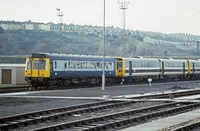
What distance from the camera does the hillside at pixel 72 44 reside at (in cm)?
12762

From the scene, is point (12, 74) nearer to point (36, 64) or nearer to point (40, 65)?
point (36, 64)

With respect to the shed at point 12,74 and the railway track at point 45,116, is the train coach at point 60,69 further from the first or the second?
the railway track at point 45,116

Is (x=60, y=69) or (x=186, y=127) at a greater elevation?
(x=60, y=69)

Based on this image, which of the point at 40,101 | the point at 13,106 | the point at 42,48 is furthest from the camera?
the point at 42,48

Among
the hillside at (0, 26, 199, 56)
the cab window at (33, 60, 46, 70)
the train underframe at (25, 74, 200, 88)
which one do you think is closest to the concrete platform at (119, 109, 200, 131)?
the cab window at (33, 60, 46, 70)

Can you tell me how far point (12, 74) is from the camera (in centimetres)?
4847

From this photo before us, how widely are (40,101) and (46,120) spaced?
996 centimetres

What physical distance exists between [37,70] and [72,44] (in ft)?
352

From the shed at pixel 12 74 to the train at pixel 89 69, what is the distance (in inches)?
302

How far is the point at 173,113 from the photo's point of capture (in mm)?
20578

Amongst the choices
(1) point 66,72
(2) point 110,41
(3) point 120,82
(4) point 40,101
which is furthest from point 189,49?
(4) point 40,101

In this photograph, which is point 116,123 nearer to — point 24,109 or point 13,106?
point 24,109

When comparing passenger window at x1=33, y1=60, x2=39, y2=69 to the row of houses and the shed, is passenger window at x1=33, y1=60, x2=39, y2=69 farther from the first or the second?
the row of houses

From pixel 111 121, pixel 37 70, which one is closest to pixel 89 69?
pixel 37 70
